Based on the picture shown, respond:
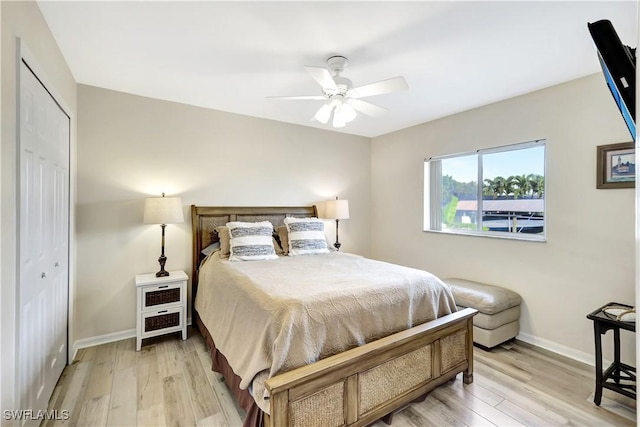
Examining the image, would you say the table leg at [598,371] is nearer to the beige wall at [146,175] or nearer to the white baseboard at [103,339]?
the beige wall at [146,175]

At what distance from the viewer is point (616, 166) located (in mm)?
2430

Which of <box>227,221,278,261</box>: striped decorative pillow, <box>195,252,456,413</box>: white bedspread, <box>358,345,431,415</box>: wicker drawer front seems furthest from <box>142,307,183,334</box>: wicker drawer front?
<box>358,345,431,415</box>: wicker drawer front

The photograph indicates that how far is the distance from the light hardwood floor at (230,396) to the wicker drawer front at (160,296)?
0.44 meters

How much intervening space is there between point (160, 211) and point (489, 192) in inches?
144

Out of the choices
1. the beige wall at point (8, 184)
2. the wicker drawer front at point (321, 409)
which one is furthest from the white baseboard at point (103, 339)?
the wicker drawer front at point (321, 409)

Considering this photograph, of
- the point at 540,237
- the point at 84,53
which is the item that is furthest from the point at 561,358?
the point at 84,53

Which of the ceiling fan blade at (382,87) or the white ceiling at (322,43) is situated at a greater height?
the white ceiling at (322,43)

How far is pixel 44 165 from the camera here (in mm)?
1864

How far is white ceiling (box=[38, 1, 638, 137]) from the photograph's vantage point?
5.85 ft

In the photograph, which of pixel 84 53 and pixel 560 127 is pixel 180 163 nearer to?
pixel 84 53

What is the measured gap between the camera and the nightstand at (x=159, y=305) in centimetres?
274

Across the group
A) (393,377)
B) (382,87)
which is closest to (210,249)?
(393,377)

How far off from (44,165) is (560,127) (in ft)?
13.8

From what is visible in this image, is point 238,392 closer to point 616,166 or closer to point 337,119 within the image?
point 337,119
